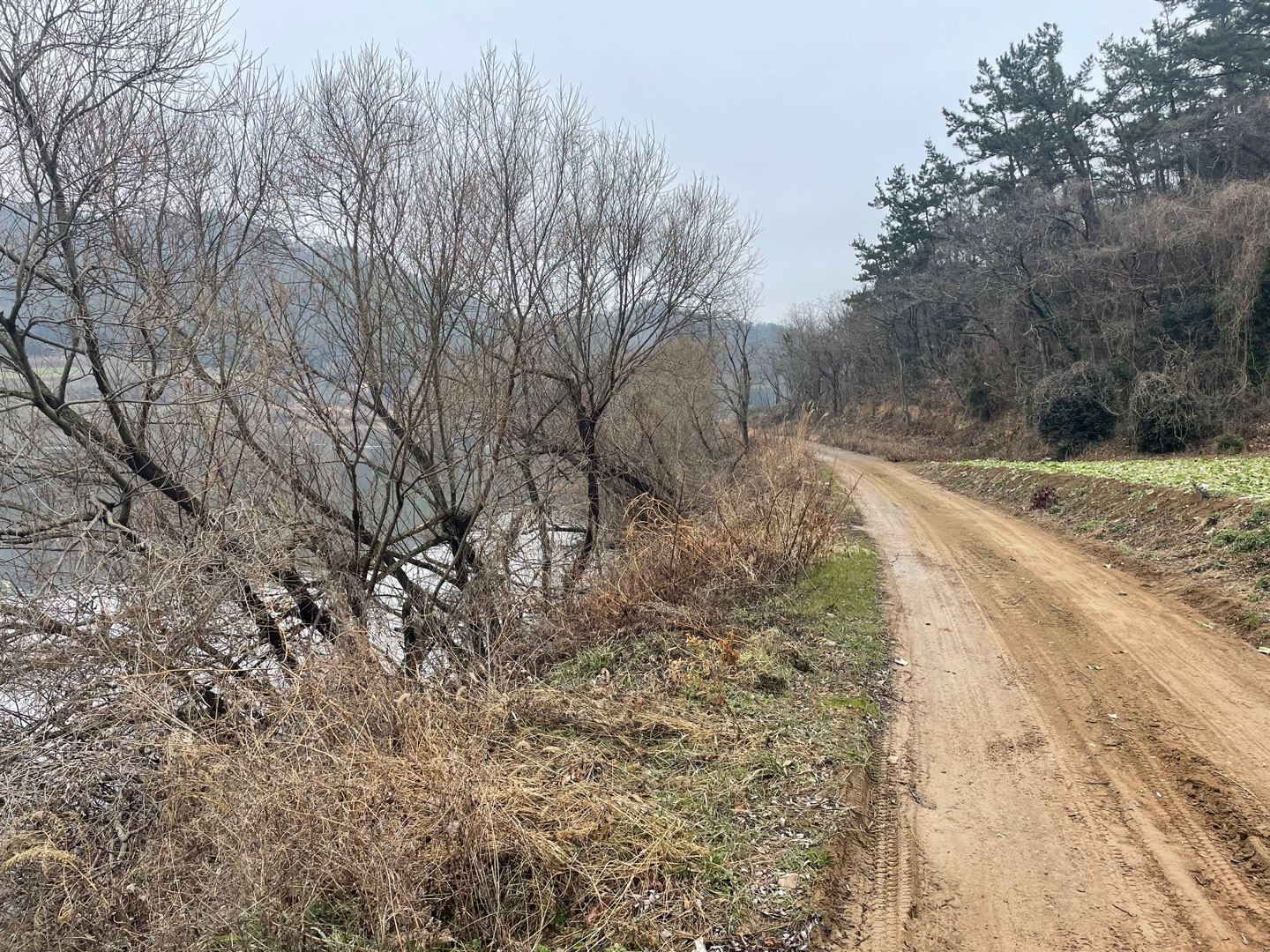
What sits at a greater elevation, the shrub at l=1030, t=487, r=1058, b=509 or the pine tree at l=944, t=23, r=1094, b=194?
the pine tree at l=944, t=23, r=1094, b=194

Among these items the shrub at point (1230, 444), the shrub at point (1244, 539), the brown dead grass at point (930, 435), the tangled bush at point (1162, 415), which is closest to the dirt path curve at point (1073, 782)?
the shrub at point (1244, 539)

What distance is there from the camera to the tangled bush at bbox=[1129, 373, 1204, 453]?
18875mm

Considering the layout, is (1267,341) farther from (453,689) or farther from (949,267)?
(453,689)

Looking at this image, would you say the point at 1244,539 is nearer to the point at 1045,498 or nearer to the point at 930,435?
the point at 1045,498

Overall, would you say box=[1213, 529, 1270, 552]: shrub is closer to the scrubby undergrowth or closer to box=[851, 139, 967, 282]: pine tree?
the scrubby undergrowth

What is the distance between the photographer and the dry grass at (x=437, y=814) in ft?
11.5

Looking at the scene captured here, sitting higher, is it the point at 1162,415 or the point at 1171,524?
the point at 1162,415

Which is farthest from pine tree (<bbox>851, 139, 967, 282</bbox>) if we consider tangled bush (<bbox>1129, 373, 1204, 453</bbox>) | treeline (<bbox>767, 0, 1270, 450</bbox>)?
tangled bush (<bbox>1129, 373, 1204, 453</bbox>)

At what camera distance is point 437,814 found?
381cm

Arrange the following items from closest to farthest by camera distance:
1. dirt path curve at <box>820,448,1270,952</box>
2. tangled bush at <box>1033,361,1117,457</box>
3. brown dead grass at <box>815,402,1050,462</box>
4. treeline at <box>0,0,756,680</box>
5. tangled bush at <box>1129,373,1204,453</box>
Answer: dirt path curve at <box>820,448,1270,952</box> → treeline at <box>0,0,756,680</box> → tangled bush at <box>1129,373,1204,453</box> → tangled bush at <box>1033,361,1117,457</box> → brown dead grass at <box>815,402,1050,462</box>

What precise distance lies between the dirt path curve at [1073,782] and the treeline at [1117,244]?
15059 mm

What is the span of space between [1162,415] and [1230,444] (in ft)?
7.00

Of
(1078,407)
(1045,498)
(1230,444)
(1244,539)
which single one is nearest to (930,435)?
(1078,407)

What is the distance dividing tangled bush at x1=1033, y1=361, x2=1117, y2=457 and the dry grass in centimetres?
2101
